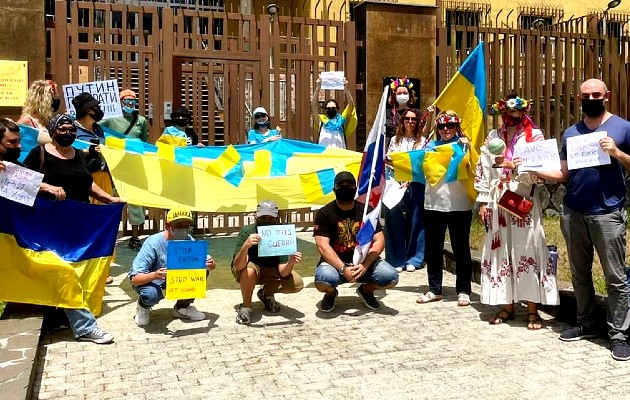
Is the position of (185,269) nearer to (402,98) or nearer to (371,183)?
(371,183)

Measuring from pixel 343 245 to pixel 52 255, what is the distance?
8.13 feet

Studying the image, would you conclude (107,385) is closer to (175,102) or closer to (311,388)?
(311,388)

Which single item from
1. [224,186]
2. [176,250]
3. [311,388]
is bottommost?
[311,388]

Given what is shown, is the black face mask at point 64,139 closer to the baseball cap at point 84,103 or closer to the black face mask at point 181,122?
the baseball cap at point 84,103

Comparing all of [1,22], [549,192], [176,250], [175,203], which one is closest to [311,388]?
[176,250]

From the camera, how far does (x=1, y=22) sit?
8469 millimetres

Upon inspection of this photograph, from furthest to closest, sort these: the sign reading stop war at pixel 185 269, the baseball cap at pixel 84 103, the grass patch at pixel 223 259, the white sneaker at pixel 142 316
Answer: the grass patch at pixel 223 259 < the baseball cap at pixel 84 103 < the white sneaker at pixel 142 316 < the sign reading stop war at pixel 185 269

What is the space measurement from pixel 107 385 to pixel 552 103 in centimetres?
955

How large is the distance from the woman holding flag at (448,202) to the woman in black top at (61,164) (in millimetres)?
3203

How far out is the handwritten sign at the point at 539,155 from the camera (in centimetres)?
506

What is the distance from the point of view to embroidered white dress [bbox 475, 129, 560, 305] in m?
5.44

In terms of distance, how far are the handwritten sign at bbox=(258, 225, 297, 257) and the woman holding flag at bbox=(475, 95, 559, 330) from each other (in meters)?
1.69

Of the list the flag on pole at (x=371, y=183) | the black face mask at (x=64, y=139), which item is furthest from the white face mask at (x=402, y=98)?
the black face mask at (x=64, y=139)

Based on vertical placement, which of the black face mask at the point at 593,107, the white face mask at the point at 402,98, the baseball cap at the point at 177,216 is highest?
the white face mask at the point at 402,98
